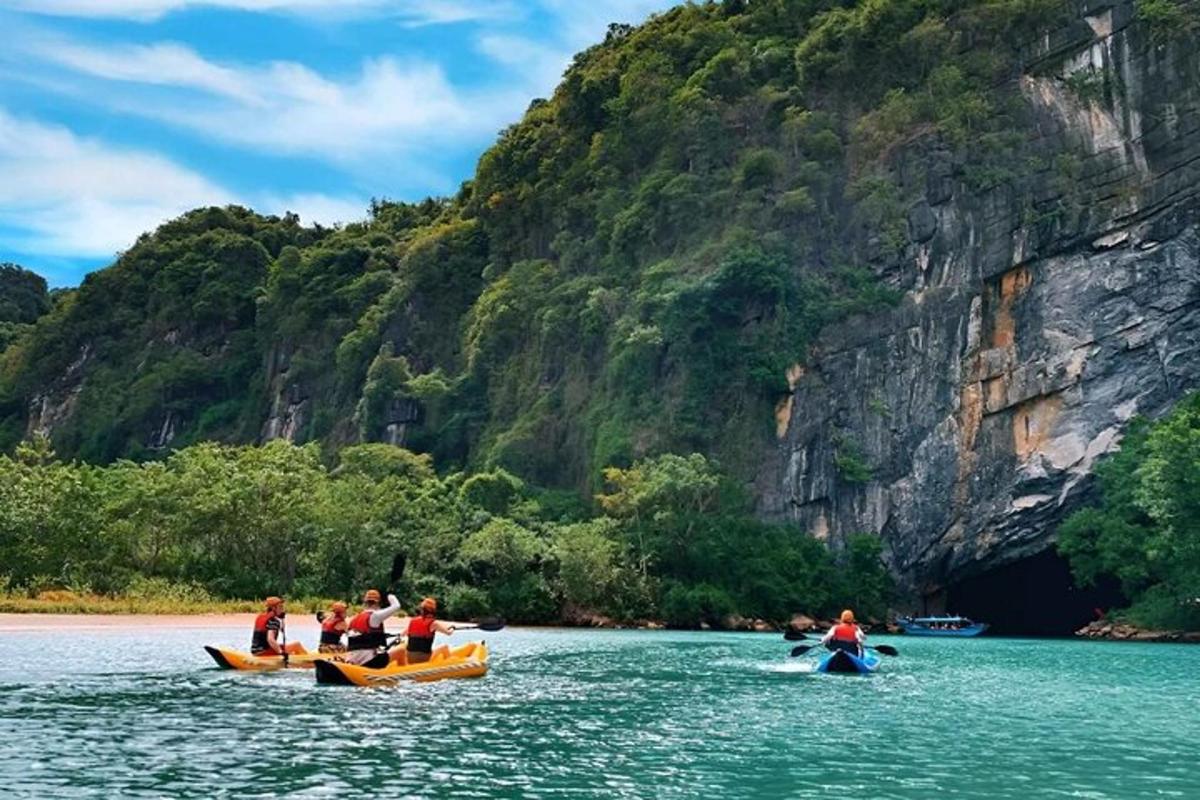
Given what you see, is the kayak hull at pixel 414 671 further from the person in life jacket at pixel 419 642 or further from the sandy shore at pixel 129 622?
the sandy shore at pixel 129 622

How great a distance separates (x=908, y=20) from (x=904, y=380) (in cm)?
1856

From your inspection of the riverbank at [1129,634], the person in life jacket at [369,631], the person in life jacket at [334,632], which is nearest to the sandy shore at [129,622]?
the person in life jacket at [334,632]

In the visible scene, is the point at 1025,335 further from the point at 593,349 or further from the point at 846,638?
the point at 846,638

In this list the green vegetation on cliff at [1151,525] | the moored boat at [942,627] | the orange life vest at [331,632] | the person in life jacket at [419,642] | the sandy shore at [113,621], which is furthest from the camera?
the moored boat at [942,627]

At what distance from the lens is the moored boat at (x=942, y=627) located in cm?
4622

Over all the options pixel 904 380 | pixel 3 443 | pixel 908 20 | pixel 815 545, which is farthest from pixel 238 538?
pixel 3 443

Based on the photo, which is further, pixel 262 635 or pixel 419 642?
pixel 262 635

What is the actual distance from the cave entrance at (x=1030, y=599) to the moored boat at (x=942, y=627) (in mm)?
5559

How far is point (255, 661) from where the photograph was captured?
2291cm

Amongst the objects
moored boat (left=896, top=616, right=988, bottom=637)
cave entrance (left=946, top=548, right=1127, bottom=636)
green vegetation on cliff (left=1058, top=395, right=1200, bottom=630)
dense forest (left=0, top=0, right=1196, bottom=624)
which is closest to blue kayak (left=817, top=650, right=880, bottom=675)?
green vegetation on cliff (left=1058, top=395, right=1200, bottom=630)

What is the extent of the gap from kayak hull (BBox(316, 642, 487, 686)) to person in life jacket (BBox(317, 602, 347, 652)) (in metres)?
2.36

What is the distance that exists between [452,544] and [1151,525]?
27308 mm

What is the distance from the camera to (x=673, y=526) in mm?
49500

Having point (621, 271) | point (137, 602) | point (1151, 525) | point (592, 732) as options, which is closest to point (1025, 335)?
point (1151, 525)
